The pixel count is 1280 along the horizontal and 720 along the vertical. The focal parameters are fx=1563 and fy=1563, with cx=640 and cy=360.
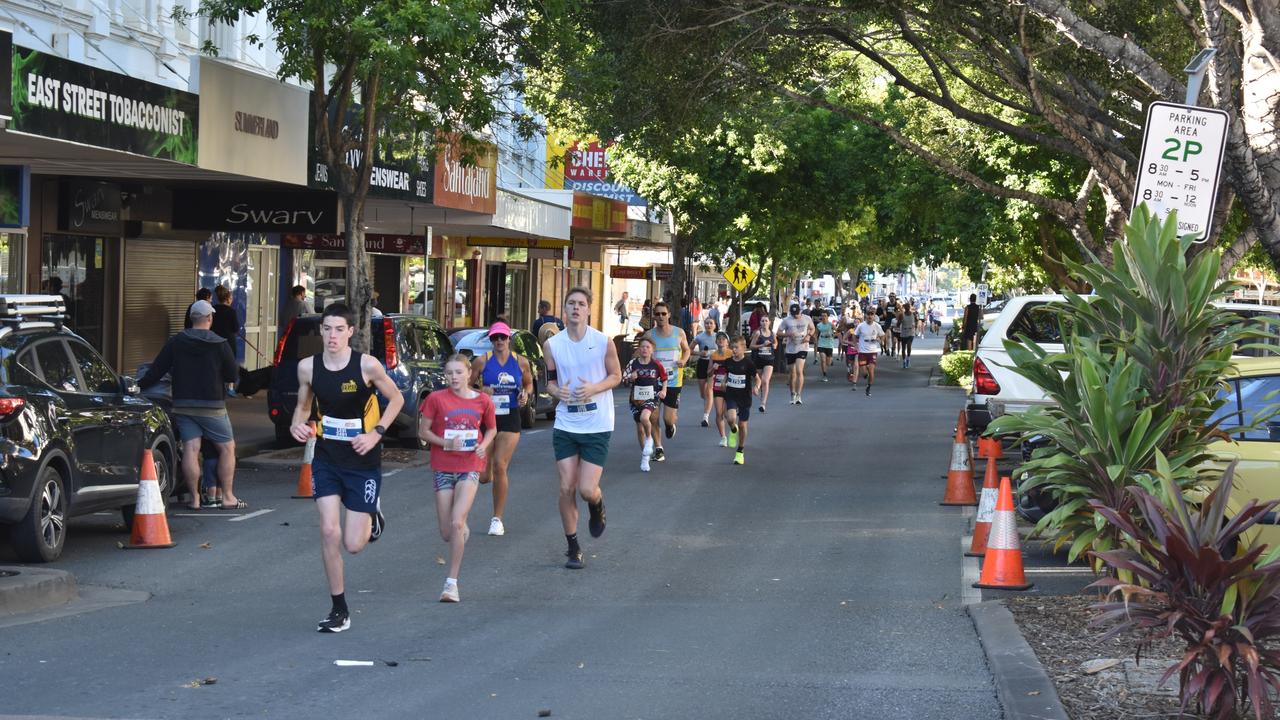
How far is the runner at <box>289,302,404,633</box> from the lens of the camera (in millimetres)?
8539

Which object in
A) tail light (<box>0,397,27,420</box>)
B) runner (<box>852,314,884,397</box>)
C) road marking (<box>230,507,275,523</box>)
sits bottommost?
road marking (<box>230,507,275,523</box>)

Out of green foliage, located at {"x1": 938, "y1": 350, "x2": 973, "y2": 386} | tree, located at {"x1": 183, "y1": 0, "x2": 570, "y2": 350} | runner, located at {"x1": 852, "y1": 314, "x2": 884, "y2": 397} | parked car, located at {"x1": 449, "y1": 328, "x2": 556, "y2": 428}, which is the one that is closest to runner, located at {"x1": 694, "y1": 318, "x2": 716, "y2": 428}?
parked car, located at {"x1": 449, "y1": 328, "x2": 556, "y2": 428}

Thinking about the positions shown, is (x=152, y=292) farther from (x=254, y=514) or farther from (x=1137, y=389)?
(x=1137, y=389)

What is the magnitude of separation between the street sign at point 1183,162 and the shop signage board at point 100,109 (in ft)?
29.5

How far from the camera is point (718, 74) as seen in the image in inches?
730

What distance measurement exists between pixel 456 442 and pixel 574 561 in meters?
1.52

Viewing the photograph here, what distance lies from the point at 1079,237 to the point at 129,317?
13.9m

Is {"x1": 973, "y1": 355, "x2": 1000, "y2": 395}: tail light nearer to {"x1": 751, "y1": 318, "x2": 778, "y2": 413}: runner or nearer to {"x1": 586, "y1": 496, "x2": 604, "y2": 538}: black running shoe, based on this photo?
{"x1": 751, "y1": 318, "x2": 778, "y2": 413}: runner

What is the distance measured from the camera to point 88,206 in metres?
21.1

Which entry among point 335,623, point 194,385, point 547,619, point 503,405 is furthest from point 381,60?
point 335,623

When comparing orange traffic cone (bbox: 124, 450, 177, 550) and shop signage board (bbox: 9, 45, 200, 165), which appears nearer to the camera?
orange traffic cone (bbox: 124, 450, 177, 550)

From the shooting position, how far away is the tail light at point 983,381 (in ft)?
55.7

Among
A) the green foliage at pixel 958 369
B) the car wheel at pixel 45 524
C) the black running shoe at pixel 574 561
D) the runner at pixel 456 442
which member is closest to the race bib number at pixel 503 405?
the black running shoe at pixel 574 561

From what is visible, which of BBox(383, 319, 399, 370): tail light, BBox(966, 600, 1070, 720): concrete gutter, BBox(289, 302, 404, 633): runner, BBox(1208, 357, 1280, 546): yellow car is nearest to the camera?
BBox(966, 600, 1070, 720): concrete gutter
